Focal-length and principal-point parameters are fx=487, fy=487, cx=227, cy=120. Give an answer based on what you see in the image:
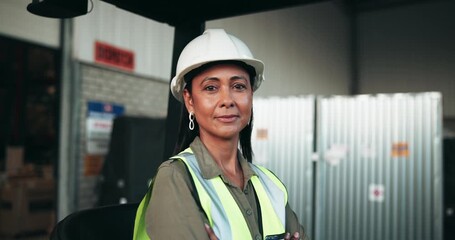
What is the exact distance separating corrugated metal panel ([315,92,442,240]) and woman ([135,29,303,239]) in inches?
160

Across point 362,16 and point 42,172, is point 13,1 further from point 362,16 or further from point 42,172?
point 362,16

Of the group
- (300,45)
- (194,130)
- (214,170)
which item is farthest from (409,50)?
(214,170)

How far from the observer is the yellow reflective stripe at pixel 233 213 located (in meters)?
1.53

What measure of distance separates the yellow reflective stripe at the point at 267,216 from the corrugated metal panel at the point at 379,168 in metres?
4.21

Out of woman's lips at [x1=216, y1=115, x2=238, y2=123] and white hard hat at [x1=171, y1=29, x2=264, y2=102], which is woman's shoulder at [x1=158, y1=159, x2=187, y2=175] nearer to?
woman's lips at [x1=216, y1=115, x2=238, y2=123]

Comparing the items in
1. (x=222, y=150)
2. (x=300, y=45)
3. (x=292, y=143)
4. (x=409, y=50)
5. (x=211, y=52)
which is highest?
(x=409, y=50)

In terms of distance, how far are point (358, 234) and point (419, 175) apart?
1.03 m

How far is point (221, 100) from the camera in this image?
164 cm

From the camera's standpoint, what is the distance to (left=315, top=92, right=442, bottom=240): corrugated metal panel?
5.45 m

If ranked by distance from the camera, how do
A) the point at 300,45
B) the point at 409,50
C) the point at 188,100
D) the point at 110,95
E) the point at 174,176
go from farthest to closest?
the point at 409,50
the point at 300,45
the point at 110,95
the point at 188,100
the point at 174,176

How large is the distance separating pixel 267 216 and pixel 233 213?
0.63ft

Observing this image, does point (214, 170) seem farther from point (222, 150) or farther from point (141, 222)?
point (141, 222)

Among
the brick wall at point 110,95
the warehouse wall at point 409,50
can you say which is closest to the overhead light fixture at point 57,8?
the brick wall at point 110,95

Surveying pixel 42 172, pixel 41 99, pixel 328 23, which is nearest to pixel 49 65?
pixel 41 99
